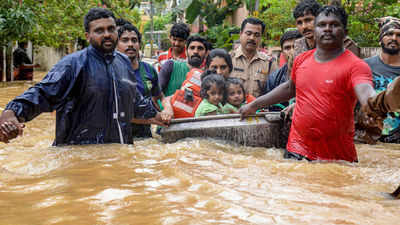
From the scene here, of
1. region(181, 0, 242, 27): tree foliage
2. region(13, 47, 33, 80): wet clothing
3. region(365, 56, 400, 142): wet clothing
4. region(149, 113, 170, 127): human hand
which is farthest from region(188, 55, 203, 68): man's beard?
region(13, 47, 33, 80): wet clothing

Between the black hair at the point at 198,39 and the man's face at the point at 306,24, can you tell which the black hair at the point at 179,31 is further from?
the man's face at the point at 306,24

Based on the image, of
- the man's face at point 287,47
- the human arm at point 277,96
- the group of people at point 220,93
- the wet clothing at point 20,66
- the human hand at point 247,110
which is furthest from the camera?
the wet clothing at point 20,66

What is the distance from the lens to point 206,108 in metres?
5.55

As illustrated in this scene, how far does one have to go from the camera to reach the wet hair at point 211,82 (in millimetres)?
5535

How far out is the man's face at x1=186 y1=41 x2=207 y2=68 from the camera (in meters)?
6.20

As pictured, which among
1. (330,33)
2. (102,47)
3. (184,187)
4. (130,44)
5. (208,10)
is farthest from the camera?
(208,10)

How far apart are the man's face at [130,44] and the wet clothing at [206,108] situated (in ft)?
3.28

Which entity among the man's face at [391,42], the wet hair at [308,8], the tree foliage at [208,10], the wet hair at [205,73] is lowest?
the wet hair at [205,73]

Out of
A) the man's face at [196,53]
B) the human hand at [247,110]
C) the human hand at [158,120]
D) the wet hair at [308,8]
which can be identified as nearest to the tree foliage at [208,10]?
the man's face at [196,53]

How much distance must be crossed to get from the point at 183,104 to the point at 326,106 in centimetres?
228

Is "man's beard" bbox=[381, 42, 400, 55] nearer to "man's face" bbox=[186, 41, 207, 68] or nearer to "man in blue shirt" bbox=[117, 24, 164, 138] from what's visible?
"man's face" bbox=[186, 41, 207, 68]

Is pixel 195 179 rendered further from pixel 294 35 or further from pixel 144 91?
pixel 294 35

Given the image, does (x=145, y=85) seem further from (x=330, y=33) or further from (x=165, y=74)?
(x=330, y=33)

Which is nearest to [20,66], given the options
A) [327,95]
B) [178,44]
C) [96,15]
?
[178,44]
